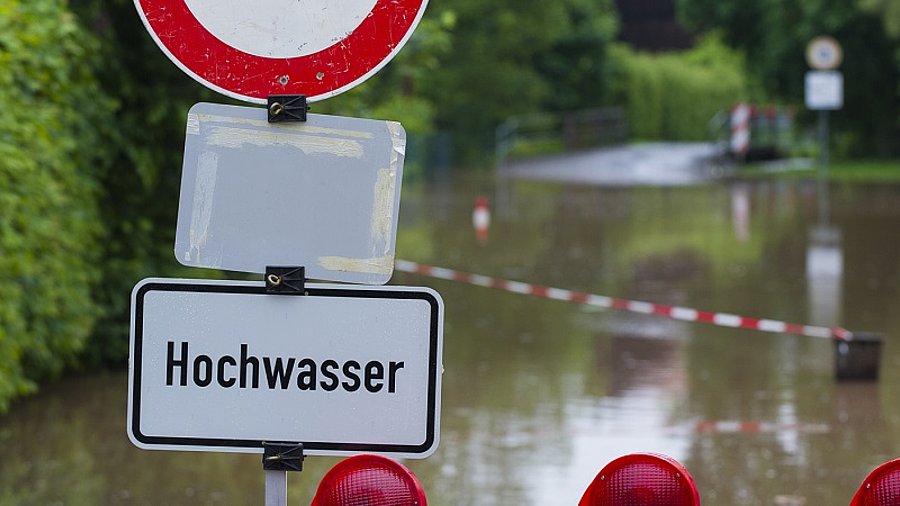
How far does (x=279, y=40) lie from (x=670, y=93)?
2241 inches

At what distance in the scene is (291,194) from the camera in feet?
10.1

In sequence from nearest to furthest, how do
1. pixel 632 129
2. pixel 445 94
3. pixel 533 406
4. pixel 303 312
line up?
pixel 303 312 → pixel 533 406 → pixel 445 94 → pixel 632 129

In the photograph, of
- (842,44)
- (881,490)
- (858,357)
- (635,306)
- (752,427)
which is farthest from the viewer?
(842,44)

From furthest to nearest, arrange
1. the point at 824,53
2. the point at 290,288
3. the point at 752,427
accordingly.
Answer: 1. the point at 824,53
2. the point at 752,427
3. the point at 290,288

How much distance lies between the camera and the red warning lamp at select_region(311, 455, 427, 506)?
3.19 m

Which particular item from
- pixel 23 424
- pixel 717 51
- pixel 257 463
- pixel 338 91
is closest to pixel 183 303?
pixel 338 91

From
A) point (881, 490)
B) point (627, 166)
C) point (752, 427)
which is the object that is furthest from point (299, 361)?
point (627, 166)

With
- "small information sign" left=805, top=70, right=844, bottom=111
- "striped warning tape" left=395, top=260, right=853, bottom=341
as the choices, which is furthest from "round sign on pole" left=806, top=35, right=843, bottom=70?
"striped warning tape" left=395, top=260, right=853, bottom=341

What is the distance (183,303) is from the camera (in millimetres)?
3090

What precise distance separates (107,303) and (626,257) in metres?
8.96

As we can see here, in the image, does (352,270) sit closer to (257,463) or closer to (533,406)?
(257,463)

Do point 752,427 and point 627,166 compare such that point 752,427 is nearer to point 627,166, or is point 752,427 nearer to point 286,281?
point 286,281

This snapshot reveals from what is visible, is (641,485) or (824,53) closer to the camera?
(641,485)

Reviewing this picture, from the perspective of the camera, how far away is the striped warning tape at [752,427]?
848 centimetres
